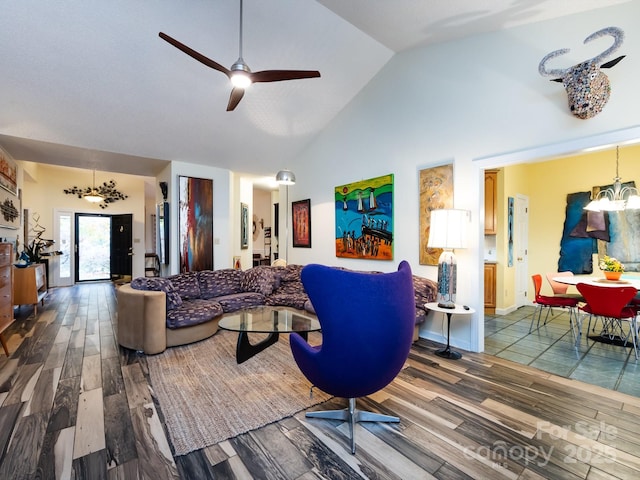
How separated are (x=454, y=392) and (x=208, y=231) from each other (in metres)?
4.92

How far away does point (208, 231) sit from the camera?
18.5ft

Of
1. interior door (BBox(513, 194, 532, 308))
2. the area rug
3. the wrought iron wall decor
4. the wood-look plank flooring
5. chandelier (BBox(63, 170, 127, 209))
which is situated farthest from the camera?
the wrought iron wall decor

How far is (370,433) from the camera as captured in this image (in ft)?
6.07

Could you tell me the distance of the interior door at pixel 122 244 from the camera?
845 centimetres

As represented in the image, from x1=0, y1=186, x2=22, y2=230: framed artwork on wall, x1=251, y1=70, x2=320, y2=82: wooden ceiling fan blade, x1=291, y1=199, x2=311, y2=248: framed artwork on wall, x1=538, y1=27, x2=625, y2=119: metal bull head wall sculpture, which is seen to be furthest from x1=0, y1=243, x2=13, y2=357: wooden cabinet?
x1=538, y1=27, x2=625, y2=119: metal bull head wall sculpture

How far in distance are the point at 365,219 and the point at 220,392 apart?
10.3ft

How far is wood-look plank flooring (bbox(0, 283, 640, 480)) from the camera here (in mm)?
1554

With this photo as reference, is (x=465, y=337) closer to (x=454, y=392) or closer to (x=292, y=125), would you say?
(x=454, y=392)

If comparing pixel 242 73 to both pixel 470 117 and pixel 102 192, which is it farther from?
pixel 102 192

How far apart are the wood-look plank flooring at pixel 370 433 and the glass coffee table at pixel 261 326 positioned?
758 mm

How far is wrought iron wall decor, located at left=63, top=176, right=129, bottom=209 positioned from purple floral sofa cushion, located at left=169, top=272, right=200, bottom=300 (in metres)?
5.61

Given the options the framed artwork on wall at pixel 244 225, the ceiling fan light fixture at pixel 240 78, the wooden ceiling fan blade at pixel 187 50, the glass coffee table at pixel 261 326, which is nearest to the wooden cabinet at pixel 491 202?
the glass coffee table at pixel 261 326

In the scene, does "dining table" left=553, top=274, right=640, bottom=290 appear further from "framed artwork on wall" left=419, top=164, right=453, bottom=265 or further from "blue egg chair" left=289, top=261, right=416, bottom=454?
"blue egg chair" left=289, top=261, right=416, bottom=454

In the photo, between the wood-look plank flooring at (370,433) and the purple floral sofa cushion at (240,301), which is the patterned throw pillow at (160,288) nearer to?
the purple floral sofa cushion at (240,301)
